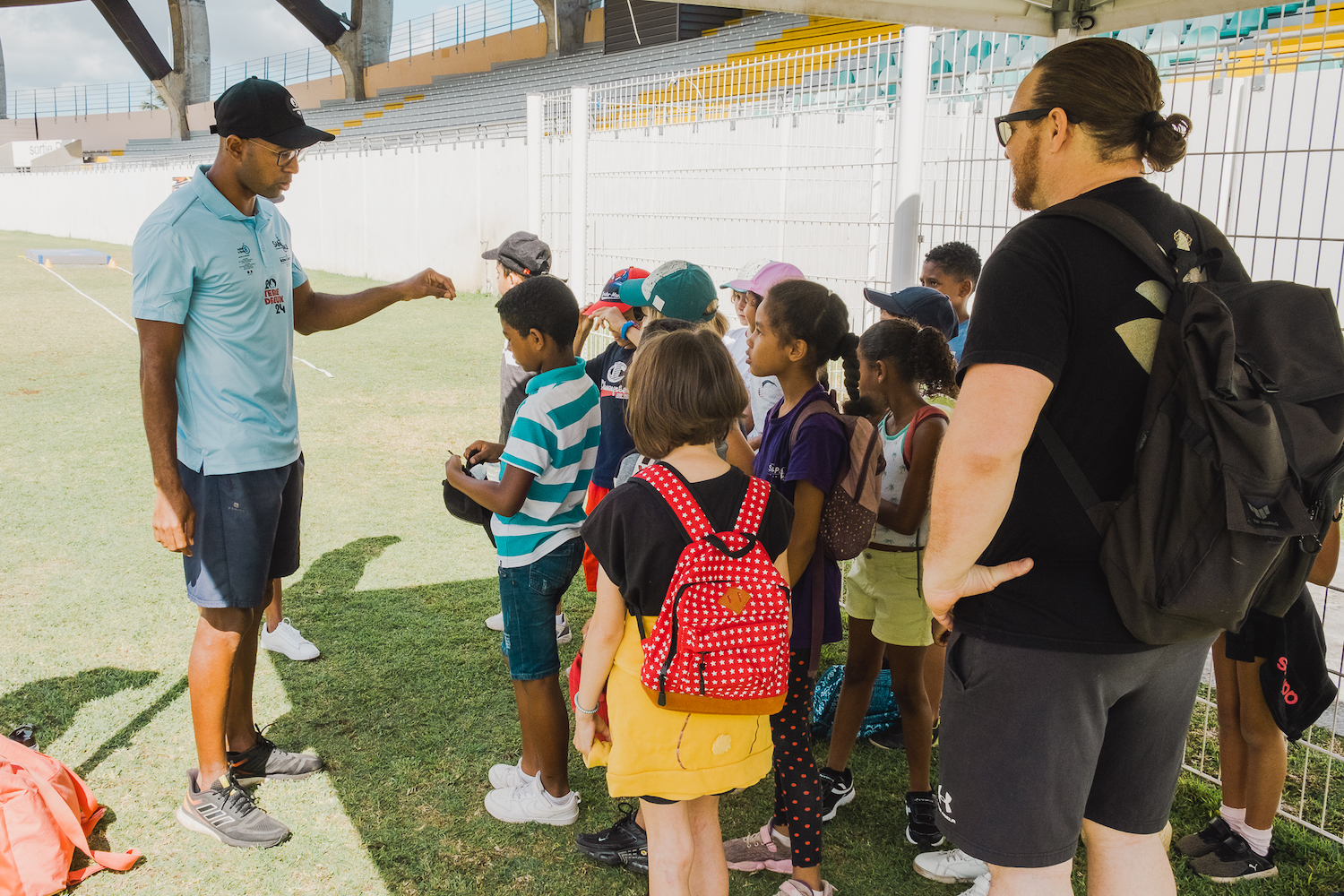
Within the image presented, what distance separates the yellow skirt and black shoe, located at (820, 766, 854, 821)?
98cm

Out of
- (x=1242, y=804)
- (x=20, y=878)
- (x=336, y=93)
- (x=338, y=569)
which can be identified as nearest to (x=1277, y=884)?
(x=1242, y=804)

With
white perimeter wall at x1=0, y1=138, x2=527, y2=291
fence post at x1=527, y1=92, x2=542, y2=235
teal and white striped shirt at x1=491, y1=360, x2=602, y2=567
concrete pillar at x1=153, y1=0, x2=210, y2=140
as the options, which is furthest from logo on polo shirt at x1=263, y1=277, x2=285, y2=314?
concrete pillar at x1=153, y1=0, x2=210, y2=140

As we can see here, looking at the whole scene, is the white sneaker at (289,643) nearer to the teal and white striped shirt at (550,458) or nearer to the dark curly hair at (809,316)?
the teal and white striped shirt at (550,458)

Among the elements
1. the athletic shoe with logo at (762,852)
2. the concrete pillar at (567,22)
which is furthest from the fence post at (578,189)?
the concrete pillar at (567,22)

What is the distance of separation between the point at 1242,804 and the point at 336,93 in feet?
163

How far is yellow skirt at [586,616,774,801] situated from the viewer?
1.96m

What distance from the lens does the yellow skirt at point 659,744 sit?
1965 millimetres

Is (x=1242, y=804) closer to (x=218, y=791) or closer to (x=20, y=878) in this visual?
(x=218, y=791)

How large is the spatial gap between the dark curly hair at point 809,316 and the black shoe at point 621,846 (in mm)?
1420

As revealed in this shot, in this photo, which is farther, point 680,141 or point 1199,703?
point 680,141

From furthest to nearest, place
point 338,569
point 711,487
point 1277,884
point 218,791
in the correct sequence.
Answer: point 338,569, point 218,791, point 1277,884, point 711,487

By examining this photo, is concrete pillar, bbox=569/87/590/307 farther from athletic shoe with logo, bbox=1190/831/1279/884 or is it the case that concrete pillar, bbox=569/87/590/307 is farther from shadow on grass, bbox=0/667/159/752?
athletic shoe with logo, bbox=1190/831/1279/884

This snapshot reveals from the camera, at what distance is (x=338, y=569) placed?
490cm

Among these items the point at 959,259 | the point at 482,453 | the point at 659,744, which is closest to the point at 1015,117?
the point at 659,744
